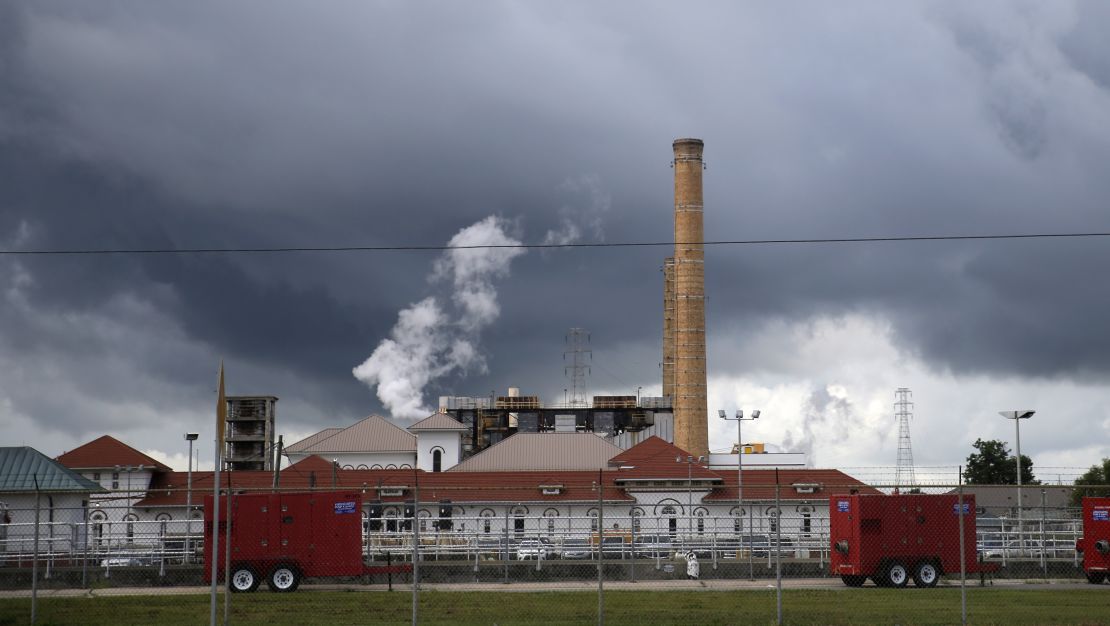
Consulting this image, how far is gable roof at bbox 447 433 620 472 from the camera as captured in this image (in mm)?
91150

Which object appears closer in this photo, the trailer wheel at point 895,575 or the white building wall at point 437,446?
the trailer wheel at point 895,575

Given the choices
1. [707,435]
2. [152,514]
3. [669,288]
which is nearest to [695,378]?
[707,435]

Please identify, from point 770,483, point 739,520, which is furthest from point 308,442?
point 739,520

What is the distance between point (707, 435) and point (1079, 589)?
7172cm

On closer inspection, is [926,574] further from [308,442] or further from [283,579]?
[308,442]

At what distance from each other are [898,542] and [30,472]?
32559 mm

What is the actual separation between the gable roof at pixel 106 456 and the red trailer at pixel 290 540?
5564cm

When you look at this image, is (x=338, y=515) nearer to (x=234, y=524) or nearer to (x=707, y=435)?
(x=234, y=524)

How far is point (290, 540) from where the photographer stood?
106 feet

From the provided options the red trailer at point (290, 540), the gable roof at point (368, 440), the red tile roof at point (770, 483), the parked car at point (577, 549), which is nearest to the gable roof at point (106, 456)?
the gable roof at point (368, 440)

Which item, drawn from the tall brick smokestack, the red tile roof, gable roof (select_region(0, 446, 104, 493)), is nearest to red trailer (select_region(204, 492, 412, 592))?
gable roof (select_region(0, 446, 104, 493))

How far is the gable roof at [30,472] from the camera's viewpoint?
157 feet

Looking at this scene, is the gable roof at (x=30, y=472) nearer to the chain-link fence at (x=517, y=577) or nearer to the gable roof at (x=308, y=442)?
the chain-link fence at (x=517, y=577)

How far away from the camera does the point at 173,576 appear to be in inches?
1362
